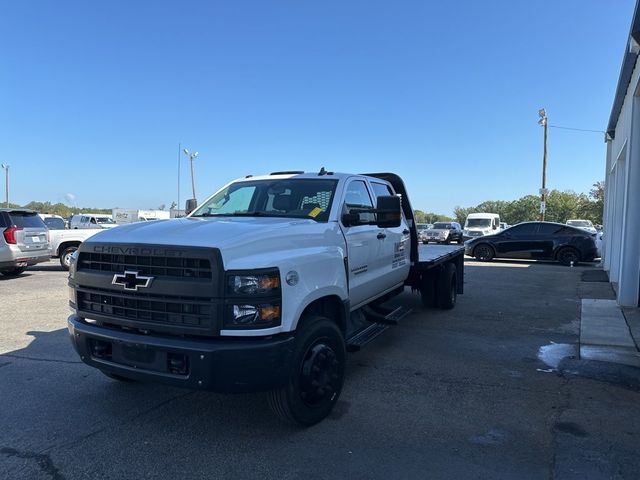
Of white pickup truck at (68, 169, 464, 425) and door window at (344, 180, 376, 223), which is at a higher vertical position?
door window at (344, 180, 376, 223)

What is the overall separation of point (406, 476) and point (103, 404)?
269 centimetres

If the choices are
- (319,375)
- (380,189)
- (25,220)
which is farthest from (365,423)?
(25,220)

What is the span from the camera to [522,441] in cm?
363

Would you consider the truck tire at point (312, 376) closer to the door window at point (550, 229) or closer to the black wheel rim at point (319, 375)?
the black wheel rim at point (319, 375)

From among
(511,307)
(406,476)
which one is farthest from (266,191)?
(511,307)

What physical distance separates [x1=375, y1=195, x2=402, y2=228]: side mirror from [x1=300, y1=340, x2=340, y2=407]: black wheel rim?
1.45m

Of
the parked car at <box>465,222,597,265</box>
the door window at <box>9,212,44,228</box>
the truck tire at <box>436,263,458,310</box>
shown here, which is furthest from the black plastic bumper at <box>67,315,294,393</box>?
the parked car at <box>465,222,597,265</box>

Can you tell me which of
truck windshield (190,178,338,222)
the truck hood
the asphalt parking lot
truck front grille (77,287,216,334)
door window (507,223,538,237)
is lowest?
the asphalt parking lot

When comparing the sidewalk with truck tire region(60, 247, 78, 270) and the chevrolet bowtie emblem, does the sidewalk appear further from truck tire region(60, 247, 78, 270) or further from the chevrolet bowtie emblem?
truck tire region(60, 247, 78, 270)

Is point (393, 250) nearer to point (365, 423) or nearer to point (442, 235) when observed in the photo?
point (365, 423)

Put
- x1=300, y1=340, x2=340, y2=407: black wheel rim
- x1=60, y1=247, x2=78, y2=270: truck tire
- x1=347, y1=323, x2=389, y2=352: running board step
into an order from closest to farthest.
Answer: x1=300, y1=340, x2=340, y2=407: black wheel rim → x1=347, y1=323, x2=389, y2=352: running board step → x1=60, y1=247, x2=78, y2=270: truck tire

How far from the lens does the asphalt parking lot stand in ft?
10.6

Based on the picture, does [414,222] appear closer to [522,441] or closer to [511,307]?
[511,307]

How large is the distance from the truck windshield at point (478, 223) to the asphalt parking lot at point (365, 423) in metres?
23.0
